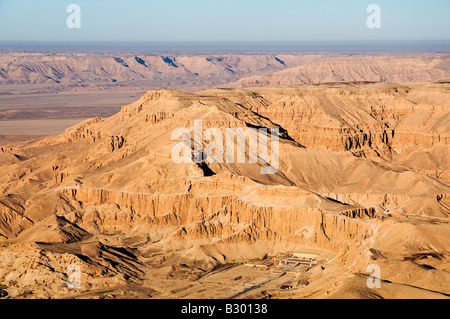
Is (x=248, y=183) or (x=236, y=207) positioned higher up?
→ (x=248, y=183)

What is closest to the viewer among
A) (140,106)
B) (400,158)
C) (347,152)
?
(347,152)

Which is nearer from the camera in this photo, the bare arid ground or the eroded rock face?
the bare arid ground

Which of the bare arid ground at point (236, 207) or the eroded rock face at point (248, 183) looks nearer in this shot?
the bare arid ground at point (236, 207)

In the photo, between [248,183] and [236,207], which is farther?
[248,183]

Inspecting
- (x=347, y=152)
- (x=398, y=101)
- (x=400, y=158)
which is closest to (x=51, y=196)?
(x=347, y=152)
